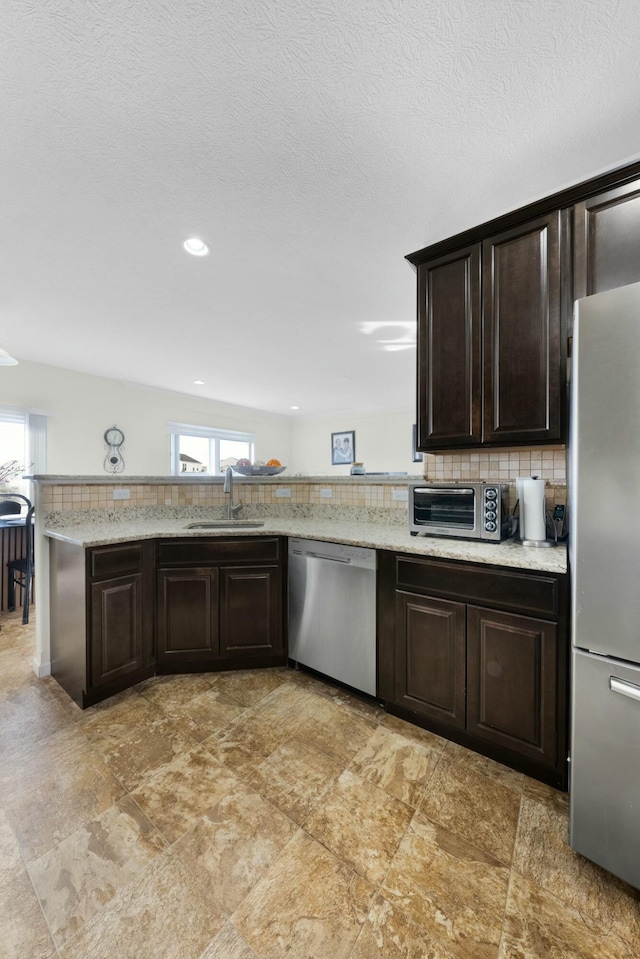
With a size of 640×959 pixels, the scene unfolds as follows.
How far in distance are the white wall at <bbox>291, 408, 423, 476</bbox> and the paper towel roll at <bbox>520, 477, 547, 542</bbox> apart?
449 centimetres

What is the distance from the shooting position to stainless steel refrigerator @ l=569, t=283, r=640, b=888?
42.1 inches

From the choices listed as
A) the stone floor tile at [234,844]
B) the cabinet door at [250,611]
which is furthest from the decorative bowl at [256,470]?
the stone floor tile at [234,844]

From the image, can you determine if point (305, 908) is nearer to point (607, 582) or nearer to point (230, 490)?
point (607, 582)

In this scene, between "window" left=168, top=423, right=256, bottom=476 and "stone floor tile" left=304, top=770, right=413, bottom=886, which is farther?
"window" left=168, top=423, right=256, bottom=476

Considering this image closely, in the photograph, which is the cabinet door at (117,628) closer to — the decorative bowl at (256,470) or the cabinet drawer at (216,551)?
the cabinet drawer at (216,551)

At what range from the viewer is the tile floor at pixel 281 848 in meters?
1.01

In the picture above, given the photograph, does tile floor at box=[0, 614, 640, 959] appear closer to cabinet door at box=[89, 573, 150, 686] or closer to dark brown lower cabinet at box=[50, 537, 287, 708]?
cabinet door at box=[89, 573, 150, 686]

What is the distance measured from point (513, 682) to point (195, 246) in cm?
282

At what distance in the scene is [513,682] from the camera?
1.57m

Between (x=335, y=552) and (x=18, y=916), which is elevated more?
(x=335, y=552)

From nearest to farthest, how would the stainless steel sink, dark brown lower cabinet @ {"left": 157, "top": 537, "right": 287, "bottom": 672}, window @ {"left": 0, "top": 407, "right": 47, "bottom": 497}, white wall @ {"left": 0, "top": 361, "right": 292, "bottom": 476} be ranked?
1. dark brown lower cabinet @ {"left": 157, "top": 537, "right": 287, "bottom": 672}
2. the stainless steel sink
3. window @ {"left": 0, "top": 407, "right": 47, "bottom": 497}
4. white wall @ {"left": 0, "top": 361, "right": 292, "bottom": 476}

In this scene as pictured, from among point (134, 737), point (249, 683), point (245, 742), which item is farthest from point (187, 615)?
point (245, 742)

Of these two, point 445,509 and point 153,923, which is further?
point 445,509

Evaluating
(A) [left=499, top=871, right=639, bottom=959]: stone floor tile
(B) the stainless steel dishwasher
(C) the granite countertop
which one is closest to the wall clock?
(C) the granite countertop
